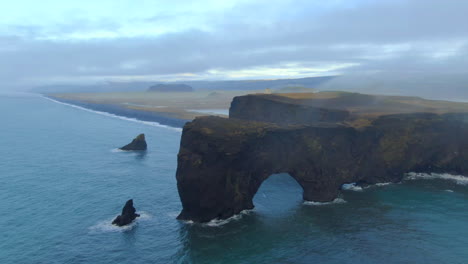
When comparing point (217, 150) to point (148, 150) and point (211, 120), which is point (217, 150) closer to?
point (211, 120)

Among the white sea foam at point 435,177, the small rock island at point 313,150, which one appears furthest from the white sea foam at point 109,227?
the white sea foam at point 435,177

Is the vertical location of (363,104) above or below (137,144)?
above

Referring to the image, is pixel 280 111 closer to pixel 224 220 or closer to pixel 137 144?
pixel 137 144

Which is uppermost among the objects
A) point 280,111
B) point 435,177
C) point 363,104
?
point 363,104

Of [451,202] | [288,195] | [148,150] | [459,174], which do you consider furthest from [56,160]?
[459,174]

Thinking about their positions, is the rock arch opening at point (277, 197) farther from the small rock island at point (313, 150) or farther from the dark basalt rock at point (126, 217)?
the dark basalt rock at point (126, 217)

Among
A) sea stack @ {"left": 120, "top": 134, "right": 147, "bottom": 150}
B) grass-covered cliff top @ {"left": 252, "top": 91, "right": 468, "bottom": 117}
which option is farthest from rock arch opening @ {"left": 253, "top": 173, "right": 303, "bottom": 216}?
sea stack @ {"left": 120, "top": 134, "right": 147, "bottom": 150}

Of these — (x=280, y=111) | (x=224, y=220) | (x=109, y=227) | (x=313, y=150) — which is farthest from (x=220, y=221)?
(x=280, y=111)
